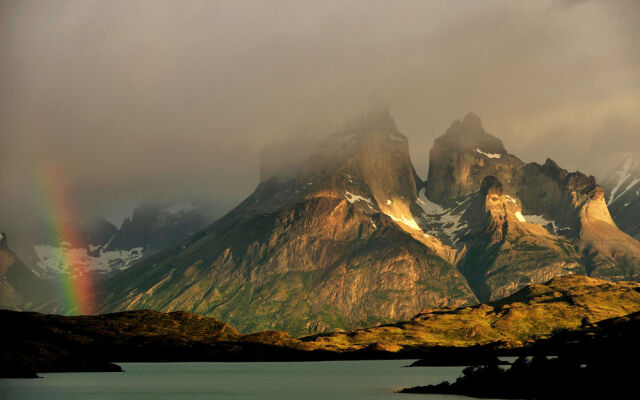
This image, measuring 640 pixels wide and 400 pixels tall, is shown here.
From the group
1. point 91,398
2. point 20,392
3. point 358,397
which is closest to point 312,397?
point 358,397

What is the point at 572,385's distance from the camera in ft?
521

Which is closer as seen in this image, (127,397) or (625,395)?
(625,395)

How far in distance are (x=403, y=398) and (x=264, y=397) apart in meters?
39.2

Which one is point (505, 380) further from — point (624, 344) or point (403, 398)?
point (624, 344)

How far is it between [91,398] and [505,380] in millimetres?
97335

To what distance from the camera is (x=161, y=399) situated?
622 ft

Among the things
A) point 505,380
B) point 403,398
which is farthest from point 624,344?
point 403,398

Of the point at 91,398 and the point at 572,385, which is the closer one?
the point at 572,385

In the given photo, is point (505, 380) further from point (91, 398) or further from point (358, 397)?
point (91, 398)

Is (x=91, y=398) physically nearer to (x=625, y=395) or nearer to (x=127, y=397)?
(x=127, y=397)

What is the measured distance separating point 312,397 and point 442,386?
3193 cm

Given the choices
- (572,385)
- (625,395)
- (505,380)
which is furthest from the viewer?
(505,380)

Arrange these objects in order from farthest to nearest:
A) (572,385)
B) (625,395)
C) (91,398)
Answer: (91,398)
(572,385)
(625,395)

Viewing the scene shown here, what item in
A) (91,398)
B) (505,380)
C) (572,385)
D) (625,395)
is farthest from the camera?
(91,398)
